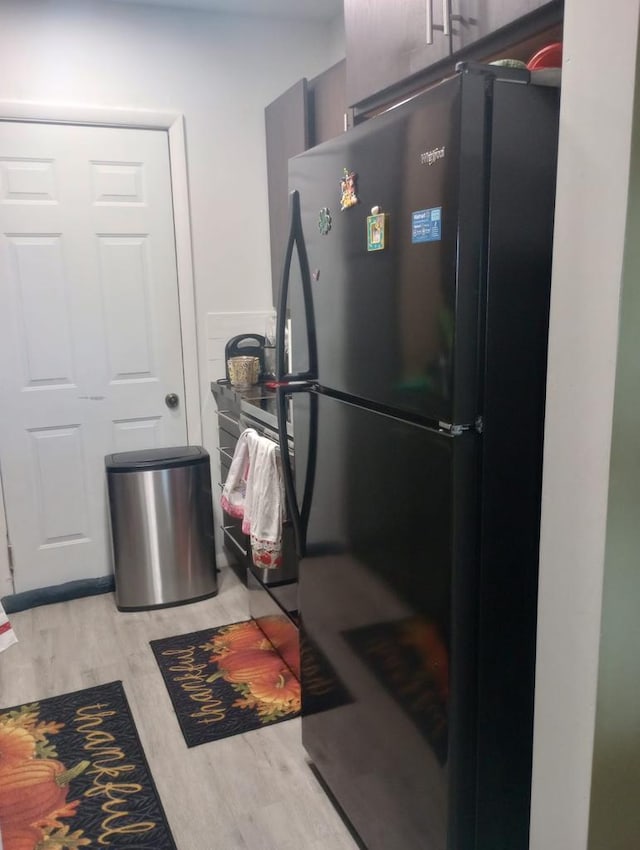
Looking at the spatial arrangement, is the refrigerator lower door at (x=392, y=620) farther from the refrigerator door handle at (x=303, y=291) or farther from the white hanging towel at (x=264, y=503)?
the white hanging towel at (x=264, y=503)

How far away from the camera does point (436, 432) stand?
122 cm

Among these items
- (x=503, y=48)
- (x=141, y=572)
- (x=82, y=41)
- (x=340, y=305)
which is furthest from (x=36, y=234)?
(x=503, y=48)

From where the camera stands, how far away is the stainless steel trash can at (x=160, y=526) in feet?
9.78

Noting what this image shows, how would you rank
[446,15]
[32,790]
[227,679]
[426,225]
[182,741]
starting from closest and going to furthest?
[426,225], [446,15], [32,790], [182,741], [227,679]

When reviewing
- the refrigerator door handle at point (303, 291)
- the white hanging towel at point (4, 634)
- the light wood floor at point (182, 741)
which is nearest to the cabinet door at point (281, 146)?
the refrigerator door handle at point (303, 291)

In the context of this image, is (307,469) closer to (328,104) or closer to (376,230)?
(376,230)

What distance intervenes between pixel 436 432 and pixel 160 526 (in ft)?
6.79

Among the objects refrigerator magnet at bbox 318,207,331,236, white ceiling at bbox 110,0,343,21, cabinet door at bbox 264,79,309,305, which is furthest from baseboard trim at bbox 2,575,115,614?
white ceiling at bbox 110,0,343,21

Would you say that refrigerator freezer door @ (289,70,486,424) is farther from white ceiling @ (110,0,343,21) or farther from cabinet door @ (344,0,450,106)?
white ceiling @ (110,0,343,21)

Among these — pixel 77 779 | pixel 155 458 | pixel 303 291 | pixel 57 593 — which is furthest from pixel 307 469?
pixel 57 593

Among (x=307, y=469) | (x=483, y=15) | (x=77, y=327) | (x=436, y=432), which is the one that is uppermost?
(x=483, y=15)

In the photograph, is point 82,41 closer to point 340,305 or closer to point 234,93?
point 234,93

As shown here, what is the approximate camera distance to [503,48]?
135 centimetres

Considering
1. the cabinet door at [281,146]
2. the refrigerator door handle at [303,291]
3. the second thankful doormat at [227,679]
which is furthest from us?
the cabinet door at [281,146]
